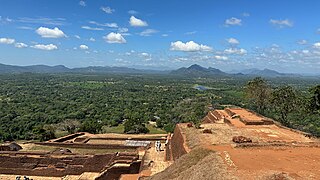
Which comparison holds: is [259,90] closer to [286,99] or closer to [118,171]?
[286,99]

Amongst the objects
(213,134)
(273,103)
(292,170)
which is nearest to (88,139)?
(213,134)

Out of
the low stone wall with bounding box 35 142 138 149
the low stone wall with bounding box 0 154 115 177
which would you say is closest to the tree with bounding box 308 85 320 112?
the low stone wall with bounding box 35 142 138 149

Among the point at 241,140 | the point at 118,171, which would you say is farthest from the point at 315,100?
the point at 118,171

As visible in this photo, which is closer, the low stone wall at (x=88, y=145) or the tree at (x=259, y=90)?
the low stone wall at (x=88, y=145)

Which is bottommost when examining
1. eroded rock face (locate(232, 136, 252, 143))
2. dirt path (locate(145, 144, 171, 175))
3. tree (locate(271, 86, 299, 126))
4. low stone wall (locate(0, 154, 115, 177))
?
low stone wall (locate(0, 154, 115, 177))

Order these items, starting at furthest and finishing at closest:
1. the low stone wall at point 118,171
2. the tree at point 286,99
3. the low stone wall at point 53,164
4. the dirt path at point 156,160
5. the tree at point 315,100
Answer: the tree at point 286,99 < the low stone wall at point 53,164 < the tree at point 315,100 < the low stone wall at point 118,171 < the dirt path at point 156,160

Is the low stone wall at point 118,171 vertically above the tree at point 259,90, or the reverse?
the tree at point 259,90

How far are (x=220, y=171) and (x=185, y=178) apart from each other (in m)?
1.68

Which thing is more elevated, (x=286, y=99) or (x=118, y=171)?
(x=286, y=99)

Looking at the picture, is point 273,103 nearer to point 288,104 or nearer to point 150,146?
point 288,104

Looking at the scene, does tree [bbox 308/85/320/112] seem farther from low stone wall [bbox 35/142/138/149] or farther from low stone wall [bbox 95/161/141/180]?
low stone wall [bbox 35/142/138/149]

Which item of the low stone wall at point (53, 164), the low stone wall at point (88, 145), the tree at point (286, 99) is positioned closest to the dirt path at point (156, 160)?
the low stone wall at point (53, 164)

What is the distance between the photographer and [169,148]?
69.0ft

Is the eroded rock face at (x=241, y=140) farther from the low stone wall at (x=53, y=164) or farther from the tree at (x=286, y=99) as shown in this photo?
the tree at (x=286, y=99)
